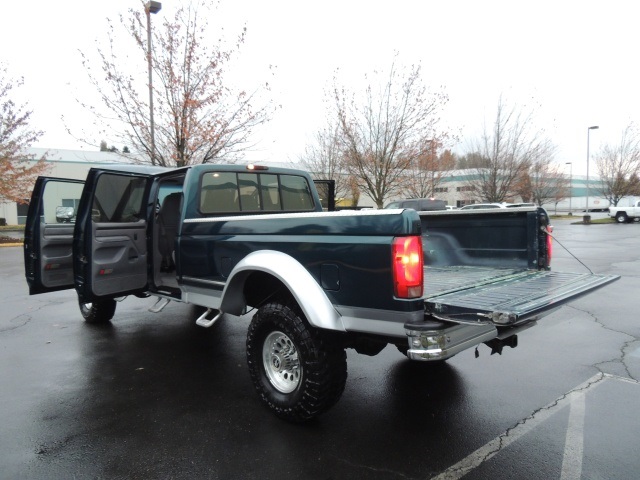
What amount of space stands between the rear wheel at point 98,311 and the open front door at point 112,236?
123 cm

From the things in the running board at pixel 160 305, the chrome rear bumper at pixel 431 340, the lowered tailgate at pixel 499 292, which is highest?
the lowered tailgate at pixel 499 292

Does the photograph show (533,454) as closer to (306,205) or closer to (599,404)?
(599,404)

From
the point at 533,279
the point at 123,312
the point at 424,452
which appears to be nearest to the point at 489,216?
the point at 533,279

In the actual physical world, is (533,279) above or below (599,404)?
above

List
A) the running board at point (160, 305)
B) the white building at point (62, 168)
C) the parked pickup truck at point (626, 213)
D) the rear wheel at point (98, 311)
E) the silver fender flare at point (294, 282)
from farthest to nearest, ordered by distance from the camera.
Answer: the white building at point (62, 168), the parked pickup truck at point (626, 213), the rear wheel at point (98, 311), the running board at point (160, 305), the silver fender flare at point (294, 282)

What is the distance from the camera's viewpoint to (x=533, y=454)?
3.09 metres

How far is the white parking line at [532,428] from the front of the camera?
291cm

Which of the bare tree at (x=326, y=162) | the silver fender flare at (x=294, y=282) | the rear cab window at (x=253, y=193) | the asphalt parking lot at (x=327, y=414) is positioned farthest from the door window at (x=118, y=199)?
the bare tree at (x=326, y=162)

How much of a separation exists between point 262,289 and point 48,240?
324cm

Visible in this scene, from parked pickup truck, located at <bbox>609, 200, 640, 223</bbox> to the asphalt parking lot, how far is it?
110 feet

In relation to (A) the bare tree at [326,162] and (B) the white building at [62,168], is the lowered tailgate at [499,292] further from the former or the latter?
(B) the white building at [62,168]

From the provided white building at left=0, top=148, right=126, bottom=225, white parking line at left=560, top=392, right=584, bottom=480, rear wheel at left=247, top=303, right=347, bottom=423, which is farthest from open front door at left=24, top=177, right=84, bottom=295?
white building at left=0, top=148, right=126, bottom=225

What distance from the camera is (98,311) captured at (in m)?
6.48

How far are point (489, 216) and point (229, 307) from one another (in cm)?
269
